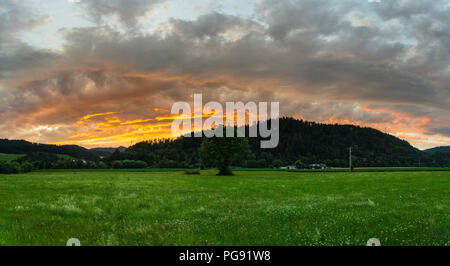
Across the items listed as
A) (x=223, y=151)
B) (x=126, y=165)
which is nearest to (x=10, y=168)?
(x=126, y=165)

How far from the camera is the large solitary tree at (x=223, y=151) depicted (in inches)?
3733

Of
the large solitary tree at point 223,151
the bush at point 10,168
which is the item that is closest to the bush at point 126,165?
the bush at point 10,168

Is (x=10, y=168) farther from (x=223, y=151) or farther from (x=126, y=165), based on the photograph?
(x=223, y=151)

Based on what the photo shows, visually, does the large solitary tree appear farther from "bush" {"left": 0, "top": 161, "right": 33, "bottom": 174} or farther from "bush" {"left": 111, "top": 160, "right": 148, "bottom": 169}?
"bush" {"left": 0, "top": 161, "right": 33, "bottom": 174}

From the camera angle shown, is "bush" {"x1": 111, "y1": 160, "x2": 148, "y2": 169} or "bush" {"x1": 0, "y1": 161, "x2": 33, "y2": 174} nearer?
"bush" {"x1": 0, "y1": 161, "x2": 33, "y2": 174}

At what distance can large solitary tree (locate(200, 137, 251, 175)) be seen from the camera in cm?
9481

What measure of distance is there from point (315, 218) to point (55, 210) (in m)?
14.0

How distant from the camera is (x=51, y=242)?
33.8ft

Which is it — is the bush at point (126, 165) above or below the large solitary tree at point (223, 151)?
below

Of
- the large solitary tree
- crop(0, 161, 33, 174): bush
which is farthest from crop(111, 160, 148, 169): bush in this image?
the large solitary tree

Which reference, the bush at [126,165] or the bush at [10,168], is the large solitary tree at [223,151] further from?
the bush at [10,168]

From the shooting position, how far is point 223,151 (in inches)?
3743

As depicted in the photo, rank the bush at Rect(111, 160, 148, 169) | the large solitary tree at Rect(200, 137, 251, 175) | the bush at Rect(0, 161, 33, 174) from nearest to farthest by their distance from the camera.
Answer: the large solitary tree at Rect(200, 137, 251, 175) < the bush at Rect(0, 161, 33, 174) < the bush at Rect(111, 160, 148, 169)
